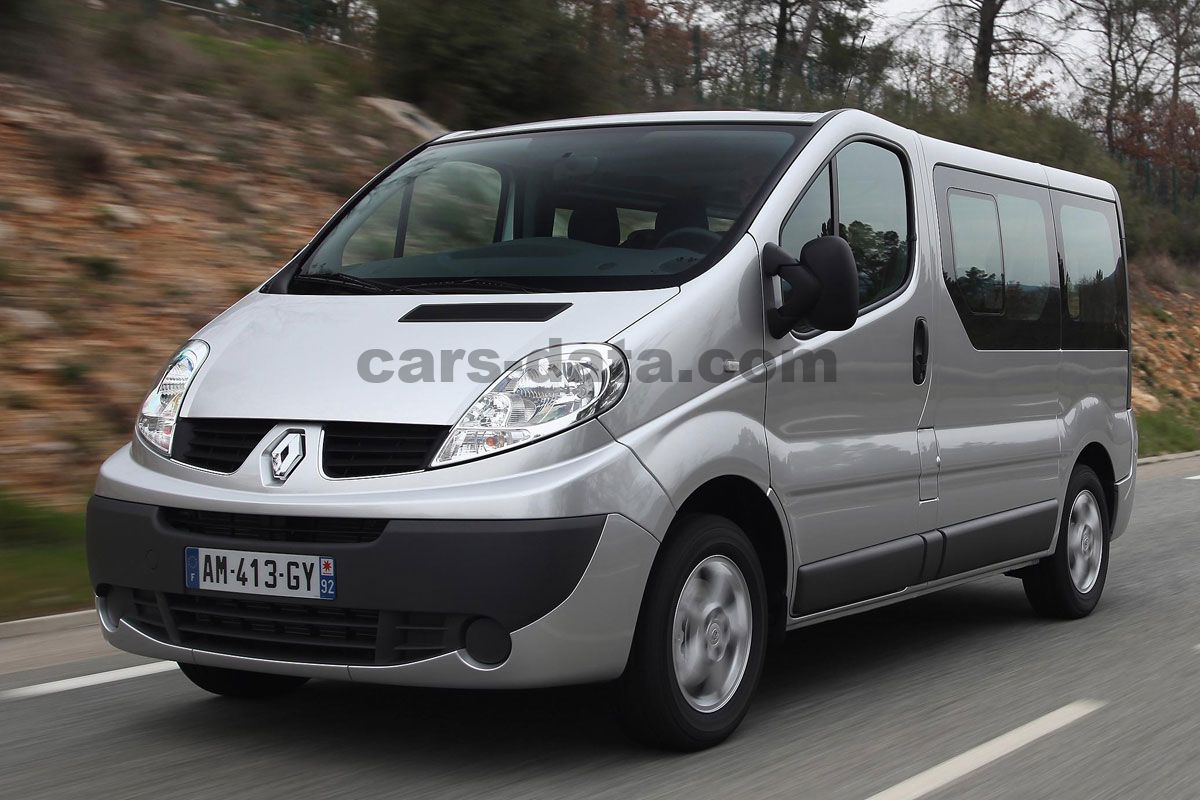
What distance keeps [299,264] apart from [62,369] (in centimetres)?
430

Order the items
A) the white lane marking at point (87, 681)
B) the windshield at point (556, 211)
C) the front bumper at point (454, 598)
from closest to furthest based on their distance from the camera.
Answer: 1. the front bumper at point (454, 598)
2. the windshield at point (556, 211)
3. the white lane marking at point (87, 681)

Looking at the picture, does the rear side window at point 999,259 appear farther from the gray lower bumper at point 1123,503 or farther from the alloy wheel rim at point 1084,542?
the gray lower bumper at point 1123,503

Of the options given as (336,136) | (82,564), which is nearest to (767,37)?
(336,136)

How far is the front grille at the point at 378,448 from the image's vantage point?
408 cm

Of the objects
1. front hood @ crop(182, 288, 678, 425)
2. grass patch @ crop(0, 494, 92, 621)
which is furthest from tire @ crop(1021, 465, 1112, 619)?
grass patch @ crop(0, 494, 92, 621)

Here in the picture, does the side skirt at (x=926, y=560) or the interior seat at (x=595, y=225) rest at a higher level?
the interior seat at (x=595, y=225)

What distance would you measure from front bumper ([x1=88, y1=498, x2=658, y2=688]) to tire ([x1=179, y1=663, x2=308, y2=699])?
0.72 m

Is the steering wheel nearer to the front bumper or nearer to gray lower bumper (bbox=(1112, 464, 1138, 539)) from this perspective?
the front bumper

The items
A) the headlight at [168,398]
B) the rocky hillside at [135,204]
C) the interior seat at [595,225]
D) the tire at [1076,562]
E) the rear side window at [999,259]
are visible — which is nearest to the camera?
the headlight at [168,398]

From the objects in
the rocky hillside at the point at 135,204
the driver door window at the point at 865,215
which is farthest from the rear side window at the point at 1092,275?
the rocky hillside at the point at 135,204

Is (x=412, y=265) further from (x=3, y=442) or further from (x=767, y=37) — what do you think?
(x=767, y=37)

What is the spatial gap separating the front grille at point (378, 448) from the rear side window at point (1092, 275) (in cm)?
381

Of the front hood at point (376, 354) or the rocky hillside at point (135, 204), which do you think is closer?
the front hood at point (376, 354)

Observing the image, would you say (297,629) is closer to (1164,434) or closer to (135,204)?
(135,204)
